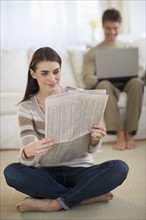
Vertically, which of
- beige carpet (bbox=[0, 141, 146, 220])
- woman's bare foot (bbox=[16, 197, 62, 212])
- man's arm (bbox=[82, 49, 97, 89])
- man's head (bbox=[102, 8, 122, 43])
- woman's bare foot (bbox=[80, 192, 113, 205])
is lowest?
beige carpet (bbox=[0, 141, 146, 220])

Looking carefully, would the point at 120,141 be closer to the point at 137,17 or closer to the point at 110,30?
the point at 110,30

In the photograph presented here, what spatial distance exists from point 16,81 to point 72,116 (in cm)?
118

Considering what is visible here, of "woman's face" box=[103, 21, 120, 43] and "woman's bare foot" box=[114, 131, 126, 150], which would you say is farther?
"woman's face" box=[103, 21, 120, 43]

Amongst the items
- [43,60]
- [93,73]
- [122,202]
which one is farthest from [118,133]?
[43,60]

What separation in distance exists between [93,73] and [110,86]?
0.20 m

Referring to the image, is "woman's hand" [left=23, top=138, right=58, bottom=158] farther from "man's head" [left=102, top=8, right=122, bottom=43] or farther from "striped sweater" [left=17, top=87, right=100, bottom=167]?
"man's head" [left=102, top=8, right=122, bottom=43]

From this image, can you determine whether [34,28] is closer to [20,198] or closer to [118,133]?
[118,133]

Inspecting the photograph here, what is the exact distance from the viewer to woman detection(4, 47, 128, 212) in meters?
1.12

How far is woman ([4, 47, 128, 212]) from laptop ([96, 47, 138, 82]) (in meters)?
0.90

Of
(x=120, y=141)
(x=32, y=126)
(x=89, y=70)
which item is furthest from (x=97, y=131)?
(x=89, y=70)

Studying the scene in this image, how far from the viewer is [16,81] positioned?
2.19 m

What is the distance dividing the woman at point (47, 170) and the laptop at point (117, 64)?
0.90 m

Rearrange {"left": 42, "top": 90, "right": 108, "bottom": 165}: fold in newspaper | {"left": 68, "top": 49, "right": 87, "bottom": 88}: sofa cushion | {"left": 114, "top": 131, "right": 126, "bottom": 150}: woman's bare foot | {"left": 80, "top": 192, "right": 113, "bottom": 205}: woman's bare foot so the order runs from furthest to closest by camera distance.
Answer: {"left": 68, "top": 49, "right": 87, "bottom": 88}: sofa cushion → {"left": 114, "top": 131, "right": 126, "bottom": 150}: woman's bare foot → {"left": 80, "top": 192, "right": 113, "bottom": 205}: woman's bare foot → {"left": 42, "top": 90, "right": 108, "bottom": 165}: fold in newspaper

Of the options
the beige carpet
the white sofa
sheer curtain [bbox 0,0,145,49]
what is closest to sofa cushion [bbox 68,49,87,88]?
the white sofa
